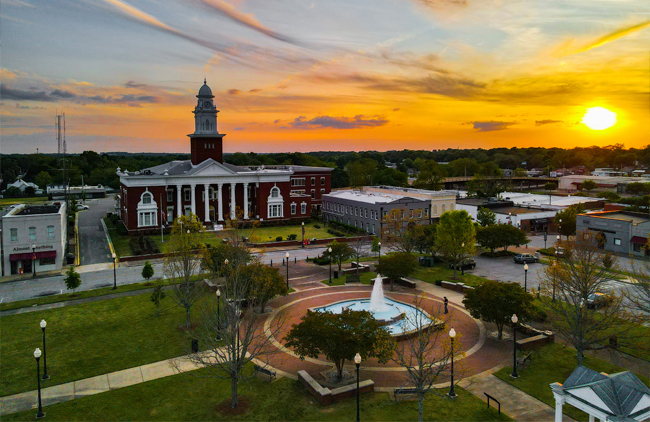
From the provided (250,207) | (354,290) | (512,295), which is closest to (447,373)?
(512,295)

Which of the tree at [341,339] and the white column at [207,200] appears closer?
the tree at [341,339]

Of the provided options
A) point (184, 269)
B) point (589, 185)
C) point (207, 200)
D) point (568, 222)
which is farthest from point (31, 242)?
point (589, 185)

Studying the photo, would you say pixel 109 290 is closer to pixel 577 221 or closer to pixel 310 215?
pixel 310 215

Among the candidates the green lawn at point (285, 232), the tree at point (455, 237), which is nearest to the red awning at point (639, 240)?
the tree at point (455, 237)

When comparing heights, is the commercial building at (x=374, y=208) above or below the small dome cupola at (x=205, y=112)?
below

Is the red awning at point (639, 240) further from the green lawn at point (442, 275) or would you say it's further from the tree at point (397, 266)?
the tree at point (397, 266)

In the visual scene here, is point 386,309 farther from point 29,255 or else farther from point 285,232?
point 285,232

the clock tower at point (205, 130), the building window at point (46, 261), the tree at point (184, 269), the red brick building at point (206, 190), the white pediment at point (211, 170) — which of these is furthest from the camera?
the clock tower at point (205, 130)
